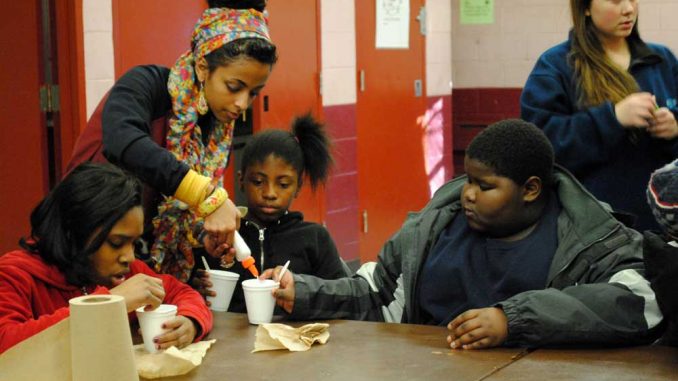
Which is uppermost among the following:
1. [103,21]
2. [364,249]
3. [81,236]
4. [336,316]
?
[103,21]

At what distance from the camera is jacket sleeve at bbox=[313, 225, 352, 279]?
373 centimetres

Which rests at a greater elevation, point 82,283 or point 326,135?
point 326,135

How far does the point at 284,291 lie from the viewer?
316 centimetres

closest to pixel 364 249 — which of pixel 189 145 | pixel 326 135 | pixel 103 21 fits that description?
Result: pixel 103 21

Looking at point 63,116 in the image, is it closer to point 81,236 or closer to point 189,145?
point 189,145

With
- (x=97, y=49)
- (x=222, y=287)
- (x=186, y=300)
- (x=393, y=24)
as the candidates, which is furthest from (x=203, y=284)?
(x=393, y=24)

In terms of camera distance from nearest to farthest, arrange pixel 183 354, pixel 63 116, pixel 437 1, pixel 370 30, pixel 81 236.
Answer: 1. pixel 183 354
2. pixel 81 236
3. pixel 63 116
4. pixel 370 30
5. pixel 437 1

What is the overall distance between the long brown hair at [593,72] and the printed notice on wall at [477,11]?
5071mm

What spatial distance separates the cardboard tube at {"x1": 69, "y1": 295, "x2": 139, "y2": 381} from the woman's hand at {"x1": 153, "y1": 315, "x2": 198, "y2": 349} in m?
0.49

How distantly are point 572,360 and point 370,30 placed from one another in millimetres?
5031

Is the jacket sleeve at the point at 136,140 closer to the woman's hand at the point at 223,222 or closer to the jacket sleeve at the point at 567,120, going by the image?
the woman's hand at the point at 223,222

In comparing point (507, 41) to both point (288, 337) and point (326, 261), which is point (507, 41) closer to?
point (326, 261)

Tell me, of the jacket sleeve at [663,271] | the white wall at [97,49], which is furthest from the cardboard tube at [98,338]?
the white wall at [97,49]

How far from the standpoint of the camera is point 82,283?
2.97m
